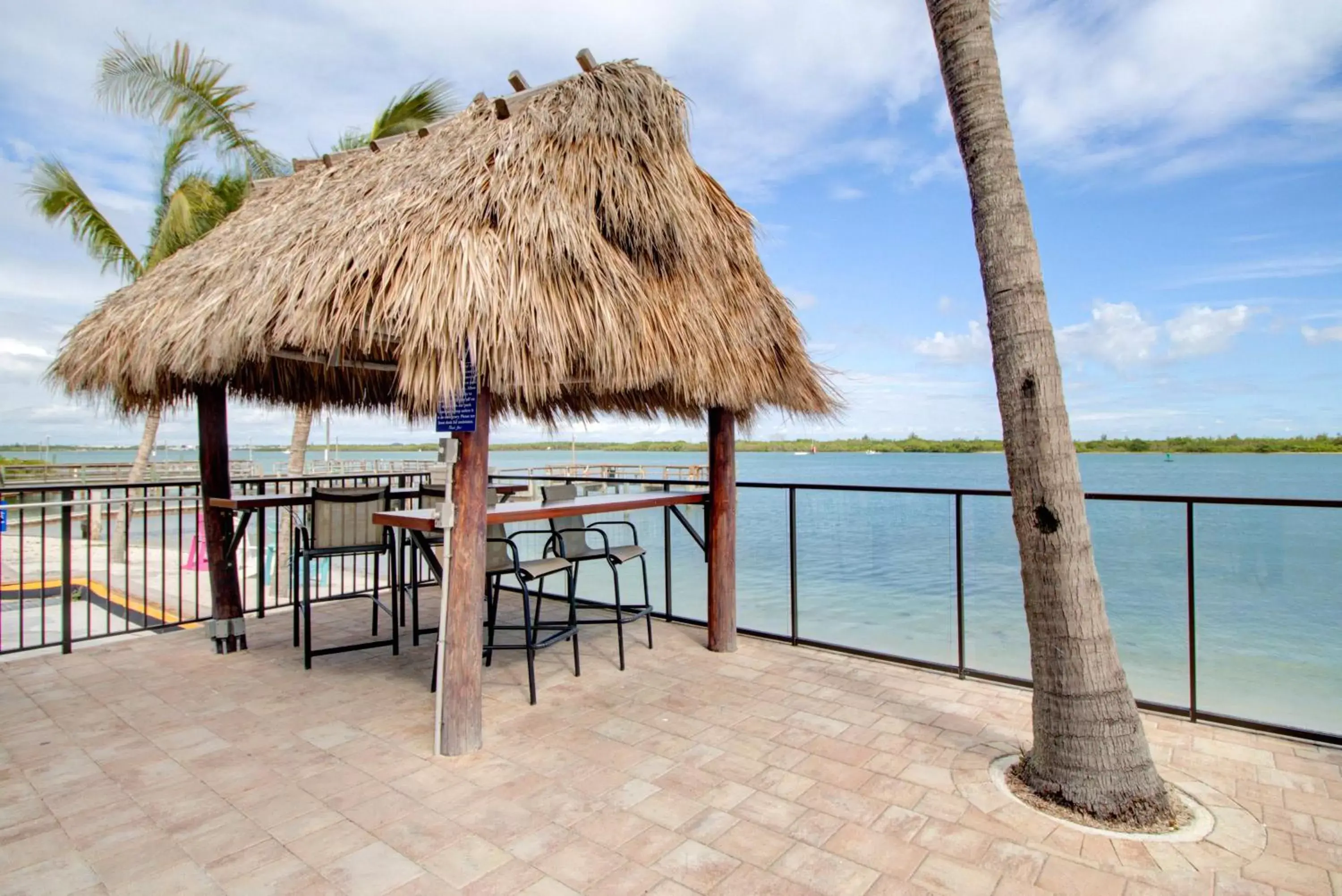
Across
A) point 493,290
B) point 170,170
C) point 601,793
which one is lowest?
point 601,793

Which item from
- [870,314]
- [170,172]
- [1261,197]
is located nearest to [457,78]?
[170,172]

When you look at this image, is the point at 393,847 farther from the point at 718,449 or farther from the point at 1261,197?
the point at 1261,197

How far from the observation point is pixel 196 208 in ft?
33.7

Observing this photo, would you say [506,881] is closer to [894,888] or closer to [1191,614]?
[894,888]

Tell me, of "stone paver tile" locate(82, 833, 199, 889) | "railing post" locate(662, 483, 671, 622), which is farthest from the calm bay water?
"stone paver tile" locate(82, 833, 199, 889)

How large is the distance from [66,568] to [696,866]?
4.16 metres

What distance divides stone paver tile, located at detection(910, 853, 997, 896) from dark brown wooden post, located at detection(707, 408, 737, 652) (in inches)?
86.2

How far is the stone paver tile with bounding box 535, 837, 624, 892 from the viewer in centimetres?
189

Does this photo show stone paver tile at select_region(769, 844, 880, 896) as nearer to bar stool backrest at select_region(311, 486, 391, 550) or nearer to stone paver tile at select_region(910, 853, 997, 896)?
stone paver tile at select_region(910, 853, 997, 896)

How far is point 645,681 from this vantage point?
361 centimetres

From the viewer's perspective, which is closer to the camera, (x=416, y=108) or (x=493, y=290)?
(x=493, y=290)

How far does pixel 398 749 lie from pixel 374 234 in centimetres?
214

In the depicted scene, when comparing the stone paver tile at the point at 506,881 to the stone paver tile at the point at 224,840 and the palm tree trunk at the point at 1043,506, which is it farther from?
the palm tree trunk at the point at 1043,506

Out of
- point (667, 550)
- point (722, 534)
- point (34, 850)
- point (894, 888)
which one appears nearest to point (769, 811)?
point (894, 888)
